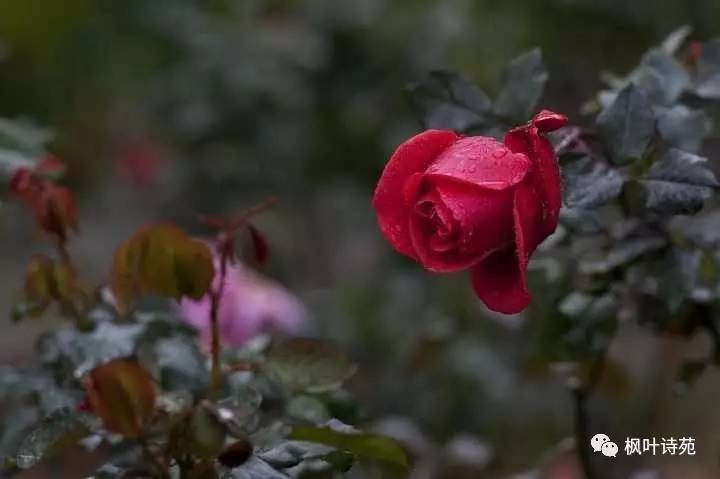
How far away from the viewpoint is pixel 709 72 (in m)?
0.84

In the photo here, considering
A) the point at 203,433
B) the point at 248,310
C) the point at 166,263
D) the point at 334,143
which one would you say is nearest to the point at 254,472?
the point at 203,433

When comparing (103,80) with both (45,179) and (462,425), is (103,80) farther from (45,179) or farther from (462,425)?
(45,179)

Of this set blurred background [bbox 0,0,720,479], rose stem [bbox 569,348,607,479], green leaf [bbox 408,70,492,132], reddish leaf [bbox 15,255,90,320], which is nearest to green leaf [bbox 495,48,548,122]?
green leaf [bbox 408,70,492,132]

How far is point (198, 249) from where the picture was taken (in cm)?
73

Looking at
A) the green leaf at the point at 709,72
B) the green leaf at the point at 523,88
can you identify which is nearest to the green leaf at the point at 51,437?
the green leaf at the point at 523,88

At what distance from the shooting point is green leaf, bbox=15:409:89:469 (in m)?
0.68

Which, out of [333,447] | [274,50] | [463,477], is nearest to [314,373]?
[333,447]

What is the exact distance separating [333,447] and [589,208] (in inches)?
8.3

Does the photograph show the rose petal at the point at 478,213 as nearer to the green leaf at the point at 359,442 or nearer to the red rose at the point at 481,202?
the red rose at the point at 481,202

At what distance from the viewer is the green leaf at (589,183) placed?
2.32 ft

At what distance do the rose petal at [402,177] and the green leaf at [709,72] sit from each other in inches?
9.9

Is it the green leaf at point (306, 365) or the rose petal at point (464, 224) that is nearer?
the rose petal at point (464, 224)

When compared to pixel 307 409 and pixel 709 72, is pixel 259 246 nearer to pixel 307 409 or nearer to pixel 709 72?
pixel 307 409

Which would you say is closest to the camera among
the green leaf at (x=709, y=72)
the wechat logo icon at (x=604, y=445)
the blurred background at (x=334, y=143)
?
the green leaf at (x=709, y=72)
